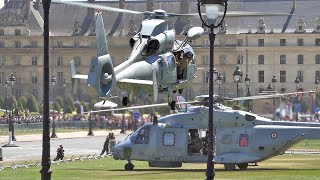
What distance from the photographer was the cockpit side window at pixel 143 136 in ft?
208

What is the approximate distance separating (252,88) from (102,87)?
154178 millimetres

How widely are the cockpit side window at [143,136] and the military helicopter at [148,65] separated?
42.2 ft

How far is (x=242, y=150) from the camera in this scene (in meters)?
62.8

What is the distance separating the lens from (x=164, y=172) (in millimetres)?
60094

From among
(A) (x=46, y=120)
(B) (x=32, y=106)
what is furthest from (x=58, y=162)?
(B) (x=32, y=106)

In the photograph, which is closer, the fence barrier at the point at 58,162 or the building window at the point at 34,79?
the fence barrier at the point at 58,162

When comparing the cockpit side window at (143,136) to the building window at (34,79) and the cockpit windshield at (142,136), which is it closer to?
the cockpit windshield at (142,136)

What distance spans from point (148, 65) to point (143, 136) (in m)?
16.6

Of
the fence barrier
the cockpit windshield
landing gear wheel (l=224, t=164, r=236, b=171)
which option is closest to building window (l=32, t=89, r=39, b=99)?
the fence barrier

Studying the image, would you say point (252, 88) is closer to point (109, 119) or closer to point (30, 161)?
point (109, 119)

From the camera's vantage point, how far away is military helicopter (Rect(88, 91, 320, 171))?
62.3 meters

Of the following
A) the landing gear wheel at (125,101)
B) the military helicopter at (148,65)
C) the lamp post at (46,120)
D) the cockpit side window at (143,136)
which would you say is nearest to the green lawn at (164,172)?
the cockpit side window at (143,136)

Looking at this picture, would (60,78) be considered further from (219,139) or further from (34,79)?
(219,139)

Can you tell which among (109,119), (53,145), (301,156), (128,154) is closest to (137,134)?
(128,154)
